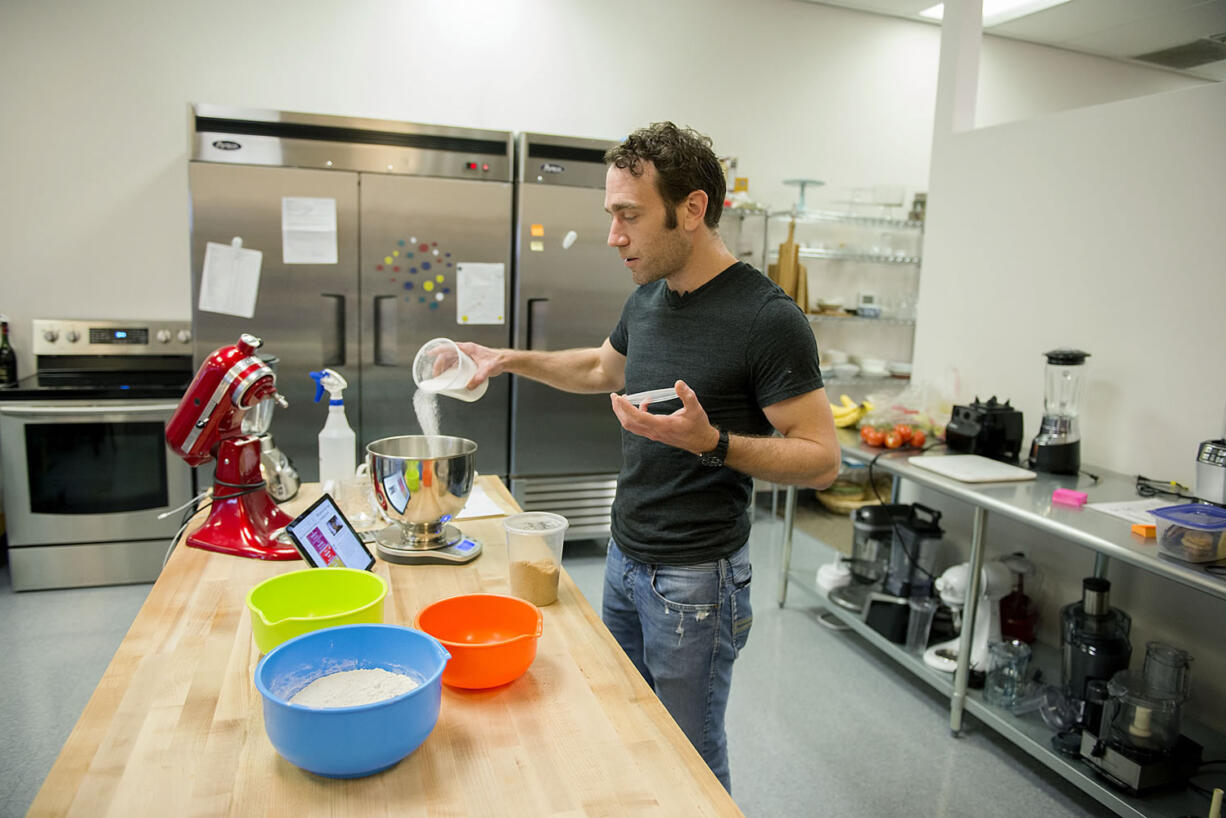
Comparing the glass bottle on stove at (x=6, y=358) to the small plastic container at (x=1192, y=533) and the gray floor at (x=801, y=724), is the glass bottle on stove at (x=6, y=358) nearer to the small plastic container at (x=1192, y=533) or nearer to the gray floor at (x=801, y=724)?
the gray floor at (x=801, y=724)

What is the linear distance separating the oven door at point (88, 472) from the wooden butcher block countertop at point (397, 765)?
7.79 ft

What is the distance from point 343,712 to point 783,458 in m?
0.86

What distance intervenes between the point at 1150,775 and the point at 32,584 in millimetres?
4075

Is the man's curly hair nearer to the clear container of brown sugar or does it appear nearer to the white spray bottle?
the clear container of brown sugar

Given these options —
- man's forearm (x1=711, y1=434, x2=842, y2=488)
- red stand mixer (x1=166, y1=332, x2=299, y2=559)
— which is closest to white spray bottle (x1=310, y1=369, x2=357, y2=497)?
red stand mixer (x1=166, y1=332, x2=299, y2=559)

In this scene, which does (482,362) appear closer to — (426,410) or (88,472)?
(426,410)

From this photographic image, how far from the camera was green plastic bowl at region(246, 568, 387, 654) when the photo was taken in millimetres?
1138

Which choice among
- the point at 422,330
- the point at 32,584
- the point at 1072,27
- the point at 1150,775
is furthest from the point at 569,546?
the point at 1072,27

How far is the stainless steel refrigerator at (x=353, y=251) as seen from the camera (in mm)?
3277

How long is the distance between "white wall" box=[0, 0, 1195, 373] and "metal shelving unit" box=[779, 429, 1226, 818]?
2626 mm

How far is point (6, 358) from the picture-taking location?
347cm

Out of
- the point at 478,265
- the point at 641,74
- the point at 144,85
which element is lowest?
the point at 478,265

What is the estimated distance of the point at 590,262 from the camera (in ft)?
12.3

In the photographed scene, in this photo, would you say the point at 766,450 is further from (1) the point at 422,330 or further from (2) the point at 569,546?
(2) the point at 569,546
